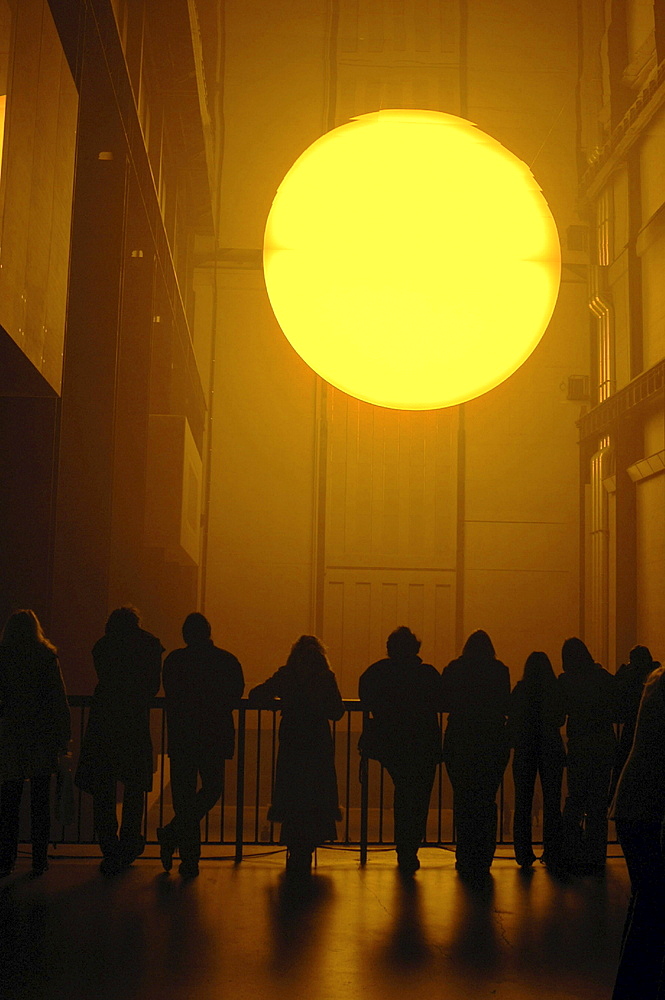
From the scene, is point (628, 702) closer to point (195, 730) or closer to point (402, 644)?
point (402, 644)

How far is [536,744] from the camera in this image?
6750 mm

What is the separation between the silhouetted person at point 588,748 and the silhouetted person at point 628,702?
8 cm

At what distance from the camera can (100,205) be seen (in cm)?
969

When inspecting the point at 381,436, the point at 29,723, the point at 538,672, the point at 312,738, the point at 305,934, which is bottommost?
the point at 305,934

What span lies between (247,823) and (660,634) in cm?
643

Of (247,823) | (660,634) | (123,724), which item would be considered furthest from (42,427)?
(660,634)

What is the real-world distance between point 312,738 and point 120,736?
125 centimetres

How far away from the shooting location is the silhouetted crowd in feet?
19.5

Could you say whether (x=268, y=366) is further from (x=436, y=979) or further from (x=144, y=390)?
(x=436, y=979)

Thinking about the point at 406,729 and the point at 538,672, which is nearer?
the point at 406,729

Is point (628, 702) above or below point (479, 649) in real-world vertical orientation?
below

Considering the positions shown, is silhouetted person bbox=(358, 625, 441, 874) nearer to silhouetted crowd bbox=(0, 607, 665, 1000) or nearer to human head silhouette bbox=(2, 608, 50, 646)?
silhouetted crowd bbox=(0, 607, 665, 1000)

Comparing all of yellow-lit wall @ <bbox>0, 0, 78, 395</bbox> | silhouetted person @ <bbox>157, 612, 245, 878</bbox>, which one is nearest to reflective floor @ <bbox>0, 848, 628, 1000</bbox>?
silhouetted person @ <bbox>157, 612, 245, 878</bbox>

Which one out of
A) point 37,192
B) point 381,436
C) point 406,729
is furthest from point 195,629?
point 381,436
